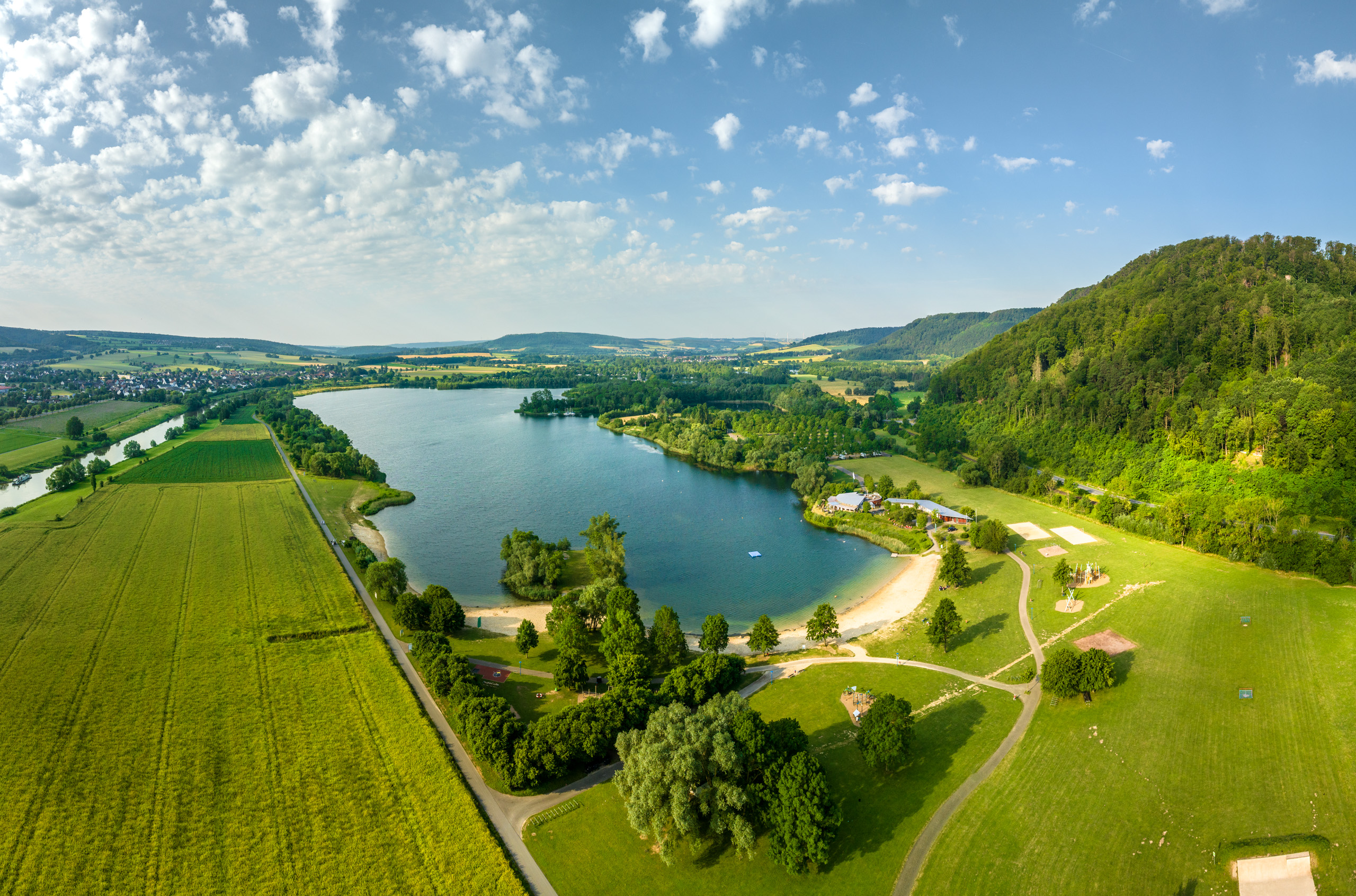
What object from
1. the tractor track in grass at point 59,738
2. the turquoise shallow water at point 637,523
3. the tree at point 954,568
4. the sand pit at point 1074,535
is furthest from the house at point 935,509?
the tractor track in grass at point 59,738

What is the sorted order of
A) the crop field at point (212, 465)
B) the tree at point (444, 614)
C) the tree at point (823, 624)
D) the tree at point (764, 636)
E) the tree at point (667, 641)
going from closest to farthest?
the tree at point (667, 641) < the tree at point (764, 636) < the tree at point (823, 624) < the tree at point (444, 614) < the crop field at point (212, 465)

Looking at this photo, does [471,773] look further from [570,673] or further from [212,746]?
[212,746]

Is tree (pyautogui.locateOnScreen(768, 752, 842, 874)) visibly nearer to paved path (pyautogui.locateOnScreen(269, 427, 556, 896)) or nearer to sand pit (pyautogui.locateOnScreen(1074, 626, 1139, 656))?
paved path (pyautogui.locateOnScreen(269, 427, 556, 896))

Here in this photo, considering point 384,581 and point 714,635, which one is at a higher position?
point 384,581

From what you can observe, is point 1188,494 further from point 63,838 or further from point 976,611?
point 63,838

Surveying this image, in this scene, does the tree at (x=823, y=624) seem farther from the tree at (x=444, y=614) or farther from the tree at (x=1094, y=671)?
the tree at (x=444, y=614)

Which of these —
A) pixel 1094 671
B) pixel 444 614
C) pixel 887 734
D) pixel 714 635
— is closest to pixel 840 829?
pixel 887 734

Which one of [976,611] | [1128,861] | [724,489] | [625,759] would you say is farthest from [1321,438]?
[625,759]
